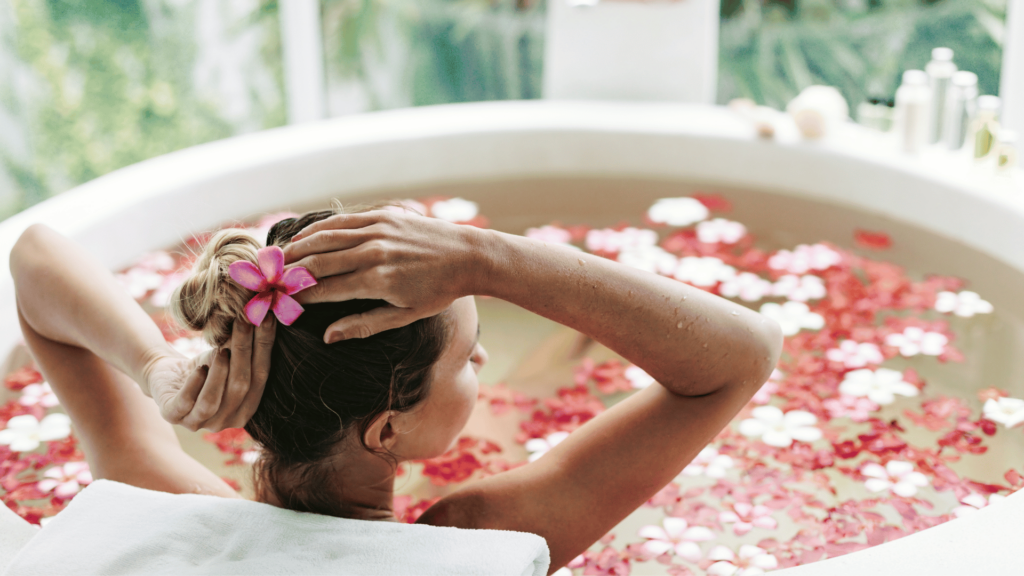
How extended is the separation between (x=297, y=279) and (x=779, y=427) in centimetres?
101

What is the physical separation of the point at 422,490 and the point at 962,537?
2.54ft

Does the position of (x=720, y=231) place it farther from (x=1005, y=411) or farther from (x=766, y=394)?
(x=1005, y=411)

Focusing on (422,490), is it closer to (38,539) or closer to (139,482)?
(139,482)

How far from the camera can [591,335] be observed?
938 mm

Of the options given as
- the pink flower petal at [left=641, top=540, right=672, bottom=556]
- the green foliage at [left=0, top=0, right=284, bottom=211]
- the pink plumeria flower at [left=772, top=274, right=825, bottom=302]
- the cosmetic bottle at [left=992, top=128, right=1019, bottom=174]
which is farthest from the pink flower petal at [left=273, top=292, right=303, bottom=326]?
the green foliage at [left=0, top=0, right=284, bottom=211]

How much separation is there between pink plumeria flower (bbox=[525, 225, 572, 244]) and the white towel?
1.29 m

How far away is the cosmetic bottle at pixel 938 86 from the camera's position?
81.0 inches

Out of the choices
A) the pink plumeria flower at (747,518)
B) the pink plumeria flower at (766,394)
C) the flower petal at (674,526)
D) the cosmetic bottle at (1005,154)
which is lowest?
the flower petal at (674,526)

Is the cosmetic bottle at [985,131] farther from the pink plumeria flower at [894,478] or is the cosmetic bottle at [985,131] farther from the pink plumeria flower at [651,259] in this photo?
the pink plumeria flower at [894,478]

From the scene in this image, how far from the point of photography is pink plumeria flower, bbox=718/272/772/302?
1.88 m

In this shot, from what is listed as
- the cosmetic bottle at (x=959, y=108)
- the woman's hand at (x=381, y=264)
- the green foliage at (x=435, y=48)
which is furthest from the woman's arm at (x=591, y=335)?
the green foliage at (x=435, y=48)

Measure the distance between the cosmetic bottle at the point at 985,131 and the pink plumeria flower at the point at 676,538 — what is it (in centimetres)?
Result: 118

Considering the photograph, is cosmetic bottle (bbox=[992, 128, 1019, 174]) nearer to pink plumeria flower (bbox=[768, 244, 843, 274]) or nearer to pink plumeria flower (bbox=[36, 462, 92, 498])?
pink plumeria flower (bbox=[768, 244, 843, 274])

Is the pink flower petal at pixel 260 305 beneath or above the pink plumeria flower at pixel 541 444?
above
